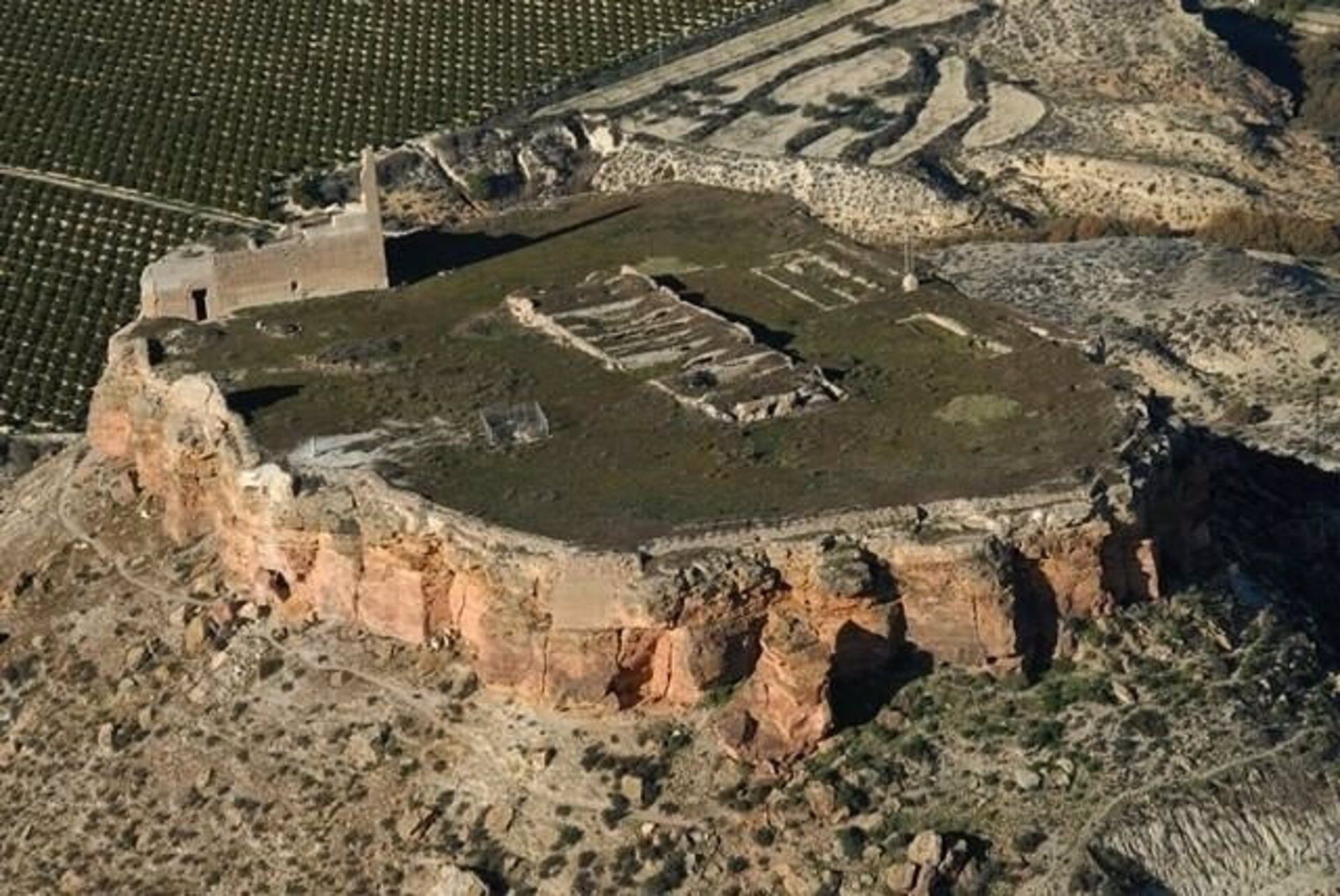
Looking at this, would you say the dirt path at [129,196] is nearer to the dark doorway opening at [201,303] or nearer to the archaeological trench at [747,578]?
the dark doorway opening at [201,303]

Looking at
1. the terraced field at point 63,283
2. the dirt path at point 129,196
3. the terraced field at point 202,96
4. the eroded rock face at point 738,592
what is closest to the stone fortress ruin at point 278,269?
the eroded rock face at point 738,592

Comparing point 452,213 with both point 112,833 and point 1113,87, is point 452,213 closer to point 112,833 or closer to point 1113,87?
point 1113,87

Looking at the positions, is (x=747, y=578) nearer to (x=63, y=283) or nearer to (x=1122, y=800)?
(x=1122, y=800)

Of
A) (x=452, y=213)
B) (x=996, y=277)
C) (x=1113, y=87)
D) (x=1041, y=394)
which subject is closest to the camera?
(x=1041, y=394)

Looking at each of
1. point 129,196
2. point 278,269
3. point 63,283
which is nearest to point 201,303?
point 278,269

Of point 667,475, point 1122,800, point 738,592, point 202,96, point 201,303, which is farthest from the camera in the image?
point 202,96

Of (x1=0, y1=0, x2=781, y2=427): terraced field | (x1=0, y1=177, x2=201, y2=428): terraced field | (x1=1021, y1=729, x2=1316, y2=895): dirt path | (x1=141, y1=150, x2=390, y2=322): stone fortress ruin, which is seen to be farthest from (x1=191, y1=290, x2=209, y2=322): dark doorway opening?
(x1=1021, y1=729, x2=1316, y2=895): dirt path

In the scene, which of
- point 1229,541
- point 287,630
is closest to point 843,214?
point 1229,541

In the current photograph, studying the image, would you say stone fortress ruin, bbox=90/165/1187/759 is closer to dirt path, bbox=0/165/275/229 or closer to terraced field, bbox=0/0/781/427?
terraced field, bbox=0/0/781/427
